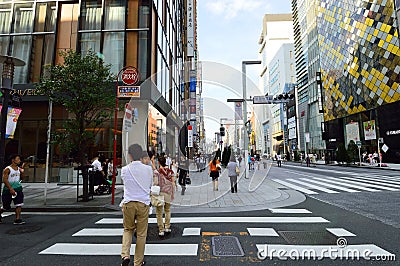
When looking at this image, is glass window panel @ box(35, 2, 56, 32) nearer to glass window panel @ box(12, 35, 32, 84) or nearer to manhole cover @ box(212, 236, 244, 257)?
glass window panel @ box(12, 35, 32, 84)

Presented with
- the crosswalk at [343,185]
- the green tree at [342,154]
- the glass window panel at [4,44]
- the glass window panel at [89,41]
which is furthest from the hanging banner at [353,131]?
the glass window panel at [4,44]

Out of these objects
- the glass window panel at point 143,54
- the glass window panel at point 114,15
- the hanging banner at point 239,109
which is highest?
the glass window panel at point 114,15

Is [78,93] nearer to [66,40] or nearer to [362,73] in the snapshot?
[66,40]

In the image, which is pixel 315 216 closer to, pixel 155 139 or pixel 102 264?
pixel 102 264

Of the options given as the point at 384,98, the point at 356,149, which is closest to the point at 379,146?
the point at 356,149

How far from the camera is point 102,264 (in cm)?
398

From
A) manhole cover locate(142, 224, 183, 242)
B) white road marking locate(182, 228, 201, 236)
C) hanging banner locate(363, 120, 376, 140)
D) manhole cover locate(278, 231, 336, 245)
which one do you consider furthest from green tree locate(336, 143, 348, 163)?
manhole cover locate(142, 224, 183, 242)

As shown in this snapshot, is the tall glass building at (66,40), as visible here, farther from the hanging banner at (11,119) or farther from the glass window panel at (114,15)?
the hanging banner at (11,119)

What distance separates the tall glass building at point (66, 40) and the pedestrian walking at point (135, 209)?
41.9 ft

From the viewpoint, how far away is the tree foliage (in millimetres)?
9320

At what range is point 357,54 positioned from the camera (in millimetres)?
41000

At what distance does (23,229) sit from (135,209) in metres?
4.52

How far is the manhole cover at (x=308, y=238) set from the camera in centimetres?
489

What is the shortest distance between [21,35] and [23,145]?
783 cm
